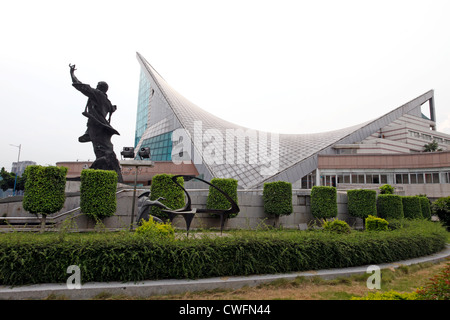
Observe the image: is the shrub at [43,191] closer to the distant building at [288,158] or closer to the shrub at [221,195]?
the shrub at [221,195]

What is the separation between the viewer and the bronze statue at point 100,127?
50.9 ft

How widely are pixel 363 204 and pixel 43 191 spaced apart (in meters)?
16.7

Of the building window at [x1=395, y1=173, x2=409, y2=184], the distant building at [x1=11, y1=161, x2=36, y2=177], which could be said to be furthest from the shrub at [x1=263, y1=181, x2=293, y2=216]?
the distant building at [x1=11, y1=161, x2=36, y2=177]

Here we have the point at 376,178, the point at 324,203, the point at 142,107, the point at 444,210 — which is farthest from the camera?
the point at 142,107

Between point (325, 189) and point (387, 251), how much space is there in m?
7.92

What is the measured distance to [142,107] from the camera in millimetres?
61719

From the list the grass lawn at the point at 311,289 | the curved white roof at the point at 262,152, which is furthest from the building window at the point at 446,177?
the grass lawn at the point at 311,289

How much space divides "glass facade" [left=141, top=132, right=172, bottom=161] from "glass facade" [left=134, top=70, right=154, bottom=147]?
1500 centimetres

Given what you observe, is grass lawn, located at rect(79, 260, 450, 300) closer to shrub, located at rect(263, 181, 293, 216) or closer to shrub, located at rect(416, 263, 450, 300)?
shrub, located at rect(416, 263, 450, 300)

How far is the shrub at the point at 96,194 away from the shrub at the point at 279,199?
7.91 meters

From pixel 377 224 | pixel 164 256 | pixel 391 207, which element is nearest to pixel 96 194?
pixel 164 256

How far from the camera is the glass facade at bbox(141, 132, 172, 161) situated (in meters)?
39.5

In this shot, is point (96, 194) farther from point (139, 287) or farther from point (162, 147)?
point (162, 147)
